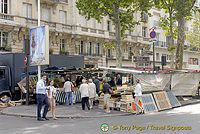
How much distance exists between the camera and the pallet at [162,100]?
14.4 meters

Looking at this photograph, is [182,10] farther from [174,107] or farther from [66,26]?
[66,26]

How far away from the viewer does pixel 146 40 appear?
1620 inches

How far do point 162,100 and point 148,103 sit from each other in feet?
4.44

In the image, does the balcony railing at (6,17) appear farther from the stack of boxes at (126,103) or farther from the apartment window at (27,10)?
the stack of boxes at (126,103)

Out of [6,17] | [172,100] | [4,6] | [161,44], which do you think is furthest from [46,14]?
[161,44]

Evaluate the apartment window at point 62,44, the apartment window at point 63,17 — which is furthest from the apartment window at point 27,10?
the apartment window at point 62,44

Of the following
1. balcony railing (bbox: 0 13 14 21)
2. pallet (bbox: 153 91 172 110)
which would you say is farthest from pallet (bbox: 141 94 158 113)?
balcony railing (bbox: 0 13 14 21)

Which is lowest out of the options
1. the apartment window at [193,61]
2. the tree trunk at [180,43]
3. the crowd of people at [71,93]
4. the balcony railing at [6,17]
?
the crowd of people at [71,93]

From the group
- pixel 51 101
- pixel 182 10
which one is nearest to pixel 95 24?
pixel 182 10

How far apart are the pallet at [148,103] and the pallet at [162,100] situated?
334 millimetres

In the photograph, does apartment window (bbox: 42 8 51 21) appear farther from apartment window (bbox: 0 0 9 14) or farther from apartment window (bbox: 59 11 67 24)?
apartment window (bbox: 0 0 9 14)

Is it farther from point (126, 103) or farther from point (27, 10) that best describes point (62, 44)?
point (126, 103)

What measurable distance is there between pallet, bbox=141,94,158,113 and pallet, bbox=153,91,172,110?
1.10 ft

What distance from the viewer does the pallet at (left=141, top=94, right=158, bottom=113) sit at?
44.4 feet
